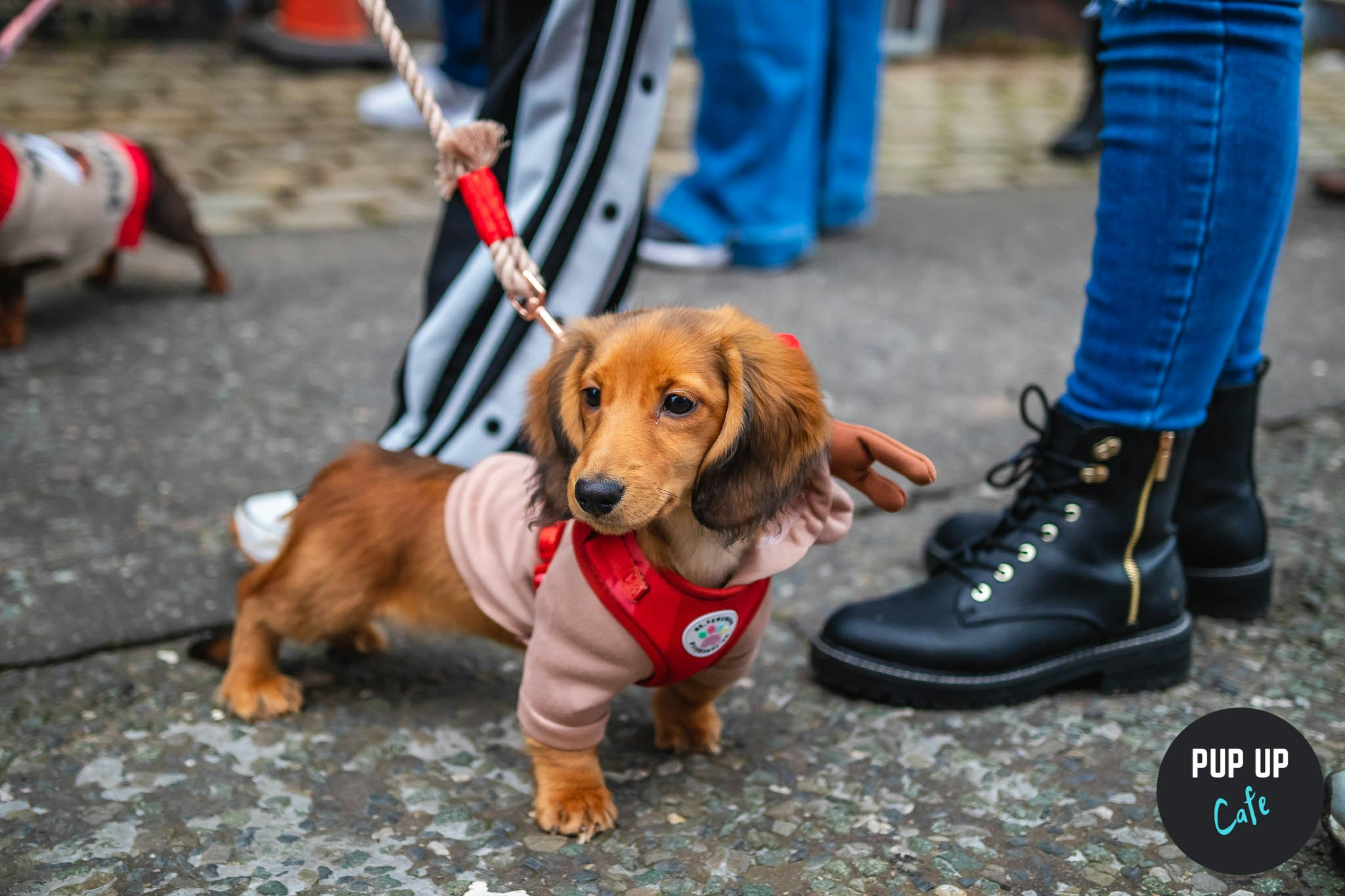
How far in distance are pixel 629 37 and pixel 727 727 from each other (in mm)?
1284

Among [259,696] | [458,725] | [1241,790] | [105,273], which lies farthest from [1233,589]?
[105,273]

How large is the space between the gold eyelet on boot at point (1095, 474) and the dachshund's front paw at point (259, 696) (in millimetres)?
1339

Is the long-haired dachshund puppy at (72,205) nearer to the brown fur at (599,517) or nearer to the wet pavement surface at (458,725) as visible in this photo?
the wet pavement surface at (458,725)

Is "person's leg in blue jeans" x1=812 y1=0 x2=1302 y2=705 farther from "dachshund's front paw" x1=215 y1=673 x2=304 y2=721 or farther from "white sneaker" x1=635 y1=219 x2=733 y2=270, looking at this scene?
"white sneaker" x1=635 y1=219 x2=733 y2=270

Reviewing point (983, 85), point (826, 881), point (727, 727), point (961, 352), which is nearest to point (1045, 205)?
point (961, 352)

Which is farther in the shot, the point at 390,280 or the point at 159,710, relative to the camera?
the point at 390,280

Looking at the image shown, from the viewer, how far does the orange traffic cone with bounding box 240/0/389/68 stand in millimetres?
6961

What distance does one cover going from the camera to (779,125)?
404cm

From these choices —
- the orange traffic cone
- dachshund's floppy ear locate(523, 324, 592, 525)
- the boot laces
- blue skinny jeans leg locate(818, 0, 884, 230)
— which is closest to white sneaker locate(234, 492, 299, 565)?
dachshund's floppy ear locate(523, 324, 592, 525)

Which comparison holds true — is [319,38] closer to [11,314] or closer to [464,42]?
[464,42]

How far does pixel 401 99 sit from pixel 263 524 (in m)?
4.32

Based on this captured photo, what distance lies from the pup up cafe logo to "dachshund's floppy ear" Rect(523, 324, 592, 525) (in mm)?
858

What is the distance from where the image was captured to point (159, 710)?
6.36 feet

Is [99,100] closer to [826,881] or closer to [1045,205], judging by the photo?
[1045,205]
